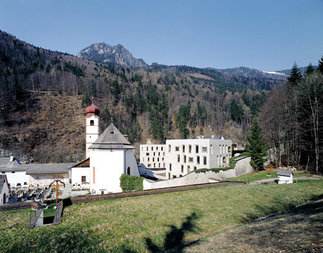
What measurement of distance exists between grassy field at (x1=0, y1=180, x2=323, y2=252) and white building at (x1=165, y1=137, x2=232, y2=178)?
49.3 feet

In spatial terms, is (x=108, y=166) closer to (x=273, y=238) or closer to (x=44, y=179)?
(x=273, y=238)

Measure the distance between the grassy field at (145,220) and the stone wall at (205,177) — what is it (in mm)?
6744

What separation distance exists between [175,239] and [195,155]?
25190mm

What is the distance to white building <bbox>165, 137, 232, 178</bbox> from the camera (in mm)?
33500

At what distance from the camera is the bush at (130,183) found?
24.8 meters

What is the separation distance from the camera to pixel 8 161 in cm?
4034

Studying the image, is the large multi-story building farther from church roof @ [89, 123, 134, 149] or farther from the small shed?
church roof @ [89, 123, 134, 149]

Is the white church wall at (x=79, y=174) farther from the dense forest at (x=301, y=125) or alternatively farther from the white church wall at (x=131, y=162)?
the dense forest at (x=301, y=125)

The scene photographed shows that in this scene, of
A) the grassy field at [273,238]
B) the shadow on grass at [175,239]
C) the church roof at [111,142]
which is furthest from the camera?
the church roof at [111,142]

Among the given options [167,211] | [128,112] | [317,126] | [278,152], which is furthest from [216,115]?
[167,211]

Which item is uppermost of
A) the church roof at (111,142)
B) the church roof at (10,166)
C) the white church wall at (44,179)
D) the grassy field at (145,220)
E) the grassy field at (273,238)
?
the church roof at (111,142)

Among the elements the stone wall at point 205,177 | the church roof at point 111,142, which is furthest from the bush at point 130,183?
the church roof at point 111,142

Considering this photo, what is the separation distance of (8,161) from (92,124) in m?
20.8

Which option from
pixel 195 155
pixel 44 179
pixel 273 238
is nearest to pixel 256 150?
pixel 195 155
